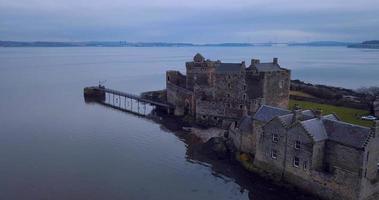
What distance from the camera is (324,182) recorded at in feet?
93.8

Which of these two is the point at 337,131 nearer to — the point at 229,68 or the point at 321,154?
the point at 321,154

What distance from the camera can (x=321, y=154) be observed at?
29.3m

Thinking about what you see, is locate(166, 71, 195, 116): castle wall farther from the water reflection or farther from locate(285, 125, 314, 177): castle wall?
locate(285, 125, 314, 177): castle wall

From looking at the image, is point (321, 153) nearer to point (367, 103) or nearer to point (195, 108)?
point (195, 108)

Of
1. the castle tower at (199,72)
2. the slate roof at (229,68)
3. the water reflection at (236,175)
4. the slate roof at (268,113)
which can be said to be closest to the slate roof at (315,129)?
the slate roof at (268,113)

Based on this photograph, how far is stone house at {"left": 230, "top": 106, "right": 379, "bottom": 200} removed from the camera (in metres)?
26.9

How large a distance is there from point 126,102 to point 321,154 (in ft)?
175

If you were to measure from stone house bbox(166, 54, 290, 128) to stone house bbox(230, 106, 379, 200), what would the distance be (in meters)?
15.1

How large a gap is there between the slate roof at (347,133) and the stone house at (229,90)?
18101 mm

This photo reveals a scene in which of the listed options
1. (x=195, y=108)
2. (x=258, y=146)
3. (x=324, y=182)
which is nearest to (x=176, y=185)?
(x=258, y=146)

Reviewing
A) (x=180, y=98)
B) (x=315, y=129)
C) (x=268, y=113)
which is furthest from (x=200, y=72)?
(x=315, y=129)

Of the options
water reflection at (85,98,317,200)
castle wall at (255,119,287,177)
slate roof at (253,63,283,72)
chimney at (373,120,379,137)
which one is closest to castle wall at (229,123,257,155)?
water reflection at (85,98,317,200)

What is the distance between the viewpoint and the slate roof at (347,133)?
2697cm

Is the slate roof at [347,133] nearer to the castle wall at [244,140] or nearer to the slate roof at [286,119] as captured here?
the slate roof at [286,119]
